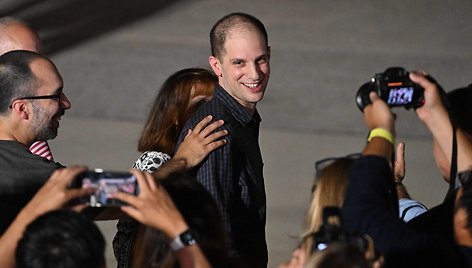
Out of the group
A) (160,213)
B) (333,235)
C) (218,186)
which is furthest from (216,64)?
(333,235)

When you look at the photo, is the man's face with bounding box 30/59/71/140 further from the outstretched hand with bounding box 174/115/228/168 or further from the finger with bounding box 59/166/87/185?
the finger with bounding box 59/166/87/185

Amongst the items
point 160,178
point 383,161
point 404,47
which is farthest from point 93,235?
point 404,47

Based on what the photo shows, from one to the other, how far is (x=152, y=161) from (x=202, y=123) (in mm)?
360

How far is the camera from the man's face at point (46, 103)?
4.90 m

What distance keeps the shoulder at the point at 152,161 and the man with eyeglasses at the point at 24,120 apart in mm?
611

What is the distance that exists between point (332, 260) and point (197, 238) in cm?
50

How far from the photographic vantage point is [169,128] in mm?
5746

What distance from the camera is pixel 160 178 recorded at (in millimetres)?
3945

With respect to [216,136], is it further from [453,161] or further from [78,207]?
[78,207]

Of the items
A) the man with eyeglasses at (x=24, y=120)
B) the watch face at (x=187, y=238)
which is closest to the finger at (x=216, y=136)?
the man with eyeglasses at (x=24, y=120)

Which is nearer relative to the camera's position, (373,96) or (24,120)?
(373,96)

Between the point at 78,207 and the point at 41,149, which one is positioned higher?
the point at 78,207

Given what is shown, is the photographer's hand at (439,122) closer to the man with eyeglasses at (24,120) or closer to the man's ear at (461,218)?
the man's ear at (461,218)

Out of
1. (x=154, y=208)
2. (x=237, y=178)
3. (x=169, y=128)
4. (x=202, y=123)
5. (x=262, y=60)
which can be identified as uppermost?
(x=262, y=60)
